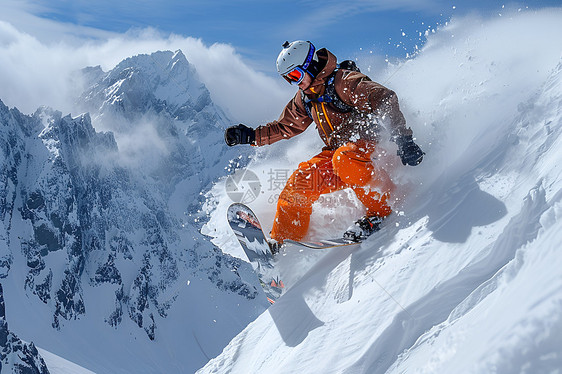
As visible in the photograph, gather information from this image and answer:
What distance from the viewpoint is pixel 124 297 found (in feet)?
429

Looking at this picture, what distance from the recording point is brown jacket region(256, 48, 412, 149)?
4.43 m

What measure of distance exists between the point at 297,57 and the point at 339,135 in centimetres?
105

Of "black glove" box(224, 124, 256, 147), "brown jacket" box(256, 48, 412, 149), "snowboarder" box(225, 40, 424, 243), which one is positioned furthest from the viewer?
"black glove" box(224, 124, 256, 147)

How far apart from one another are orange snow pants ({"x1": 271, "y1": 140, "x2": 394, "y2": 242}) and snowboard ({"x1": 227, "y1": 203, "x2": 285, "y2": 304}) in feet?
0.75

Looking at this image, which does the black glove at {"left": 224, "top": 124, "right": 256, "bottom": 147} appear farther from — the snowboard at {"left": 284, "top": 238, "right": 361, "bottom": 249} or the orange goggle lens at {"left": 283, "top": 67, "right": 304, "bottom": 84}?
the snowboard at {"left": 284, "top": 238, "right": 361, "bottom": 249}

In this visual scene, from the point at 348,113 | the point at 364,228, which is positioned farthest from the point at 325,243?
the point at 348,113

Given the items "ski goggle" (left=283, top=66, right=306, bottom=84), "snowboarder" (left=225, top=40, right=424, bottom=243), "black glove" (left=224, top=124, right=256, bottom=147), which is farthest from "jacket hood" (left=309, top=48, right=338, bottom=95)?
"black glove" (left=224, top=124, right=256, bottom=147)

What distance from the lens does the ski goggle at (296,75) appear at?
5.15 meters

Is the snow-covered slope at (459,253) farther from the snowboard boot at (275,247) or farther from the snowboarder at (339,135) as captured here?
the snowboarder at (339,135)

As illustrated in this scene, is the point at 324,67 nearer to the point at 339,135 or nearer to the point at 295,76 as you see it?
the point at 295,76

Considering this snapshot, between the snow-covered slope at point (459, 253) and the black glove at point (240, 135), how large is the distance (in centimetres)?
107

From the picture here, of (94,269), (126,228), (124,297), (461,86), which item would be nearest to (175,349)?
→ (124,297)

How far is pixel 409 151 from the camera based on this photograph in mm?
4328

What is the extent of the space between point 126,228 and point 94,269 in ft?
71.7
